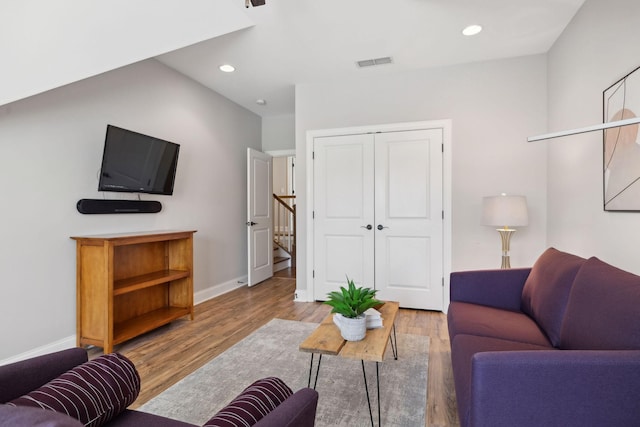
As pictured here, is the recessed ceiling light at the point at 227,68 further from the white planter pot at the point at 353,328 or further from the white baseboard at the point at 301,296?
the white planter pot at the point at 353,328

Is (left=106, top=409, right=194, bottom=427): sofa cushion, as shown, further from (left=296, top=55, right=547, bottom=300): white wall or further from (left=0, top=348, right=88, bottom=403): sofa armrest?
(left=296, top=55, right=547, bottom=300): white wall

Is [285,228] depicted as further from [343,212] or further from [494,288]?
[494,288]

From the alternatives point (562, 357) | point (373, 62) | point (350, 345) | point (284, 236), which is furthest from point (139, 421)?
point (284, 236)

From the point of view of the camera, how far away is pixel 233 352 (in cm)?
263

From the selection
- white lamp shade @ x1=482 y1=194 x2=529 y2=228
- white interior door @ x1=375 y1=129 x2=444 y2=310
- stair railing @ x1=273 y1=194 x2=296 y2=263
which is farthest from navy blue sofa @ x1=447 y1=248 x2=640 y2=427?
stair railing @ x1=273 y1=194 x2=296 y2=263

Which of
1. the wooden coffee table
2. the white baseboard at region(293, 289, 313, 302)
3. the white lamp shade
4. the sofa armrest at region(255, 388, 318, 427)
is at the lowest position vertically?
the white baseboard at region(293, 289, 313, 302)

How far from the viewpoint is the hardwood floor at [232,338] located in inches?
81.6

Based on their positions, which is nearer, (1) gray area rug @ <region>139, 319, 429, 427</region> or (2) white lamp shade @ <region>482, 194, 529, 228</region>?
(1) gray area rug @ <region>139, 319, 429, 427</region>

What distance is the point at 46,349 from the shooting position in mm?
2506

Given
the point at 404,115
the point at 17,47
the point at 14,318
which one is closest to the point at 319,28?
the point at 404,115

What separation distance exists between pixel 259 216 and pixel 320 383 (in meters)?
3.23

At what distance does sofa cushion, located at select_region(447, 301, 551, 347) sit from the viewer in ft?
5.74

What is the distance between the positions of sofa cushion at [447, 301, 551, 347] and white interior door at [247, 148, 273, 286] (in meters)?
3.16

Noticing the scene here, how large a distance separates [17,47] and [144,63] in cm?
151
